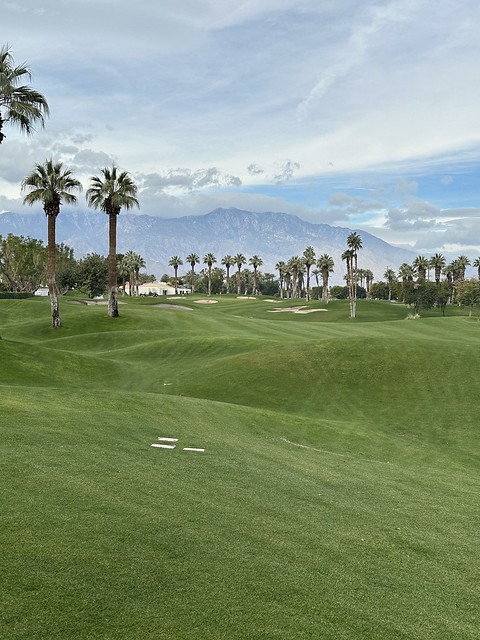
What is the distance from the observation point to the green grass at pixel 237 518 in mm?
7047

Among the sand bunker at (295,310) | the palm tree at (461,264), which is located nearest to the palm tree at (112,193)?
the sand bunker at (295,310)

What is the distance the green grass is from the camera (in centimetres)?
705

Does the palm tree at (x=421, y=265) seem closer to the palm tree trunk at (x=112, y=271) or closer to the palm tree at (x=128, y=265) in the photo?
the palm tree at (x=128, y=265)

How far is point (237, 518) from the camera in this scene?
10.6 meters

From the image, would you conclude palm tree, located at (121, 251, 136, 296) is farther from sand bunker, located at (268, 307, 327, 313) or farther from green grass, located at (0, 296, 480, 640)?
green grass, located at (0, 296, 480, 640)

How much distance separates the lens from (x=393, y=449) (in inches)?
956

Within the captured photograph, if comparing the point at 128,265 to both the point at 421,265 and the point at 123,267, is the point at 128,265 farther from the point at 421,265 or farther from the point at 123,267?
the point at 421,265

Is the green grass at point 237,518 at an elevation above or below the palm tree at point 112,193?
below

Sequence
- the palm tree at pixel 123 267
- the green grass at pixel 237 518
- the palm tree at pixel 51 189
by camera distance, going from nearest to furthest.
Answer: the green grass at pixel 237 518 < the palm tree at pixel 51 189 < the palm tree at pixel 123 267

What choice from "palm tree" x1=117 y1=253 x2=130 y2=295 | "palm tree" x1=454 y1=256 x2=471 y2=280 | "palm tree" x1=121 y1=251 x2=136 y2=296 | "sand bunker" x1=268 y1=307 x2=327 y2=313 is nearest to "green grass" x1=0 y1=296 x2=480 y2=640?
"sand bunker" x1=268 y1=307 x2=327 y2=313

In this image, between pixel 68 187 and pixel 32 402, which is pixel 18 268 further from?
pixel 32 402

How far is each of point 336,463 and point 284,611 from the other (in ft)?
40.5

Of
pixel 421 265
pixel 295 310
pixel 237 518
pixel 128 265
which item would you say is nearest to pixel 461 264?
pixel 421 265

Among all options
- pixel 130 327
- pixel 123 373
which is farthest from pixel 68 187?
pixel 123 373
